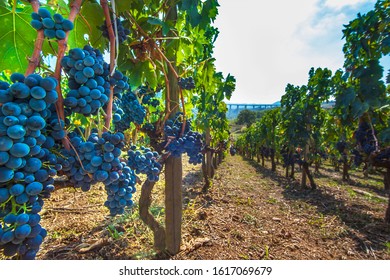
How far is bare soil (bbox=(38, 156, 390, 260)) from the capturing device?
10.2 feet

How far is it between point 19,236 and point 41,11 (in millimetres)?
721

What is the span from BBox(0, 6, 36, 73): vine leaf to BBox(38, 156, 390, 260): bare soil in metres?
2.55

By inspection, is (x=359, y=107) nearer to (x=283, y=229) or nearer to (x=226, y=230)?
(x=283, y=229)

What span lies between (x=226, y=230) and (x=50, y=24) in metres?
4.03

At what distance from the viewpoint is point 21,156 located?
0.68 m

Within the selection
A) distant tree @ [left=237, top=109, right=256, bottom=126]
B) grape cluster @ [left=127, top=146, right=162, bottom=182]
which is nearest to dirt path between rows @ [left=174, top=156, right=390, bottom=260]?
grape cluster @ [left=127, top=146, right=162, bottom=182]

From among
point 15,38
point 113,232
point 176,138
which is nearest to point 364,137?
point 176,138

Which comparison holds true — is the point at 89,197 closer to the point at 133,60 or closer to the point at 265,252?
the point at 265,252

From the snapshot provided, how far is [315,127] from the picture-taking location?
31.0 ft

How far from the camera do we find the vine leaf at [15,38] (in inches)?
42.6

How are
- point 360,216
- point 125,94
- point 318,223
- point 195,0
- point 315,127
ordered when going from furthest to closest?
point 315,127 → point 360,216 → point 318,223 → point 125,94 → point 195,0

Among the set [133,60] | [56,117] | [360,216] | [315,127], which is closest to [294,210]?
[360,216]

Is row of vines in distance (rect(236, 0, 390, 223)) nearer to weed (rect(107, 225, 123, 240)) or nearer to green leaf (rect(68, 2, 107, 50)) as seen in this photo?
green leaf (rect(68, 2, 107, 50))

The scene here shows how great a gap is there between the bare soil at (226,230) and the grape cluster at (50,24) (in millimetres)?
2756
